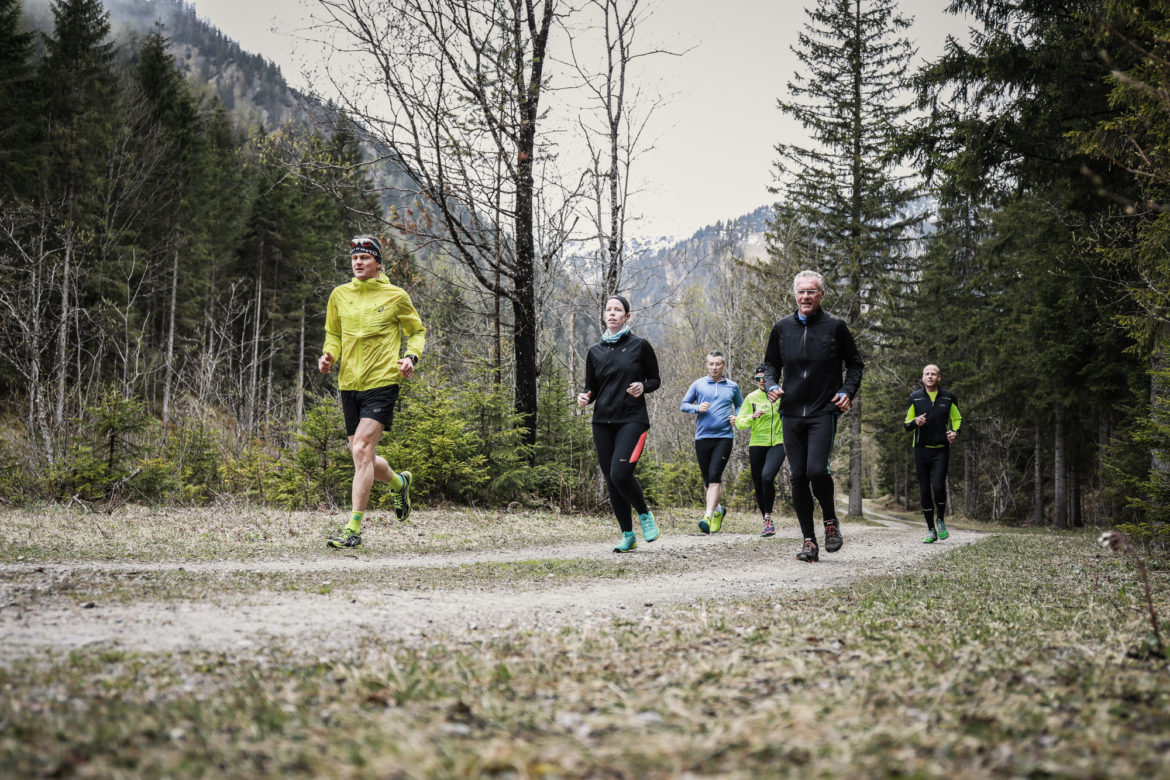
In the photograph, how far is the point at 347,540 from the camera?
20.6 feet

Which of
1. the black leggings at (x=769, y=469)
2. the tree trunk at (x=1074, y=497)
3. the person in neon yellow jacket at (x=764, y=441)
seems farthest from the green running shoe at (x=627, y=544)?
the tree trunk at (x=1074, y=497)

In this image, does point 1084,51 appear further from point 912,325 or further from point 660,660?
point 912,325

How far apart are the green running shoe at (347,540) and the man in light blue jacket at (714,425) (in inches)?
200

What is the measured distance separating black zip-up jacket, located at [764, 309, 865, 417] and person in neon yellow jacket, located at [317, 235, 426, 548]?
3.55m

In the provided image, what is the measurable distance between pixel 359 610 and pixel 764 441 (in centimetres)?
791

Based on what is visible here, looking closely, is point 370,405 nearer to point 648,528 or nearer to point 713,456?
point 648,528

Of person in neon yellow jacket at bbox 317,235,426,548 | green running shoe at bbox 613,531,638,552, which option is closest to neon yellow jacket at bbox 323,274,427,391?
person in neon yellow jacket at bbox 317,235,426,548

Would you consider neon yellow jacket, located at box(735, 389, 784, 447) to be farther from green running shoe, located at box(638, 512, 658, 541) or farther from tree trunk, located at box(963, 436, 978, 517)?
tree trunk, located at box(963, 436, 978, 517)

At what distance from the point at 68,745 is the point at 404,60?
36.2 ft

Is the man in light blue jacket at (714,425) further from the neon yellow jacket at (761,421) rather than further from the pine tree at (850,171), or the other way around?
the pine tree at (850,171)

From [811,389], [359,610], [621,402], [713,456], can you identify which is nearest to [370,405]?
[621,402]

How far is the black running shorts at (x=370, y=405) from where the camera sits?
6.28m

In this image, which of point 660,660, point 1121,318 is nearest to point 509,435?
point 660,660

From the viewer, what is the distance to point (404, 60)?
10.6 meters
